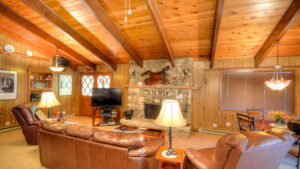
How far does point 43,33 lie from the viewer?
13.8ft

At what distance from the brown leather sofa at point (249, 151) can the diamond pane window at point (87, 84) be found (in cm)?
616

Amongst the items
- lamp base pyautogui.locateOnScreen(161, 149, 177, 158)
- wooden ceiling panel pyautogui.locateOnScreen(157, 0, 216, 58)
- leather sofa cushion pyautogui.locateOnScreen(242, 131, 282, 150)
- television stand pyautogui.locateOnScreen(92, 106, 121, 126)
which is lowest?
television stand pyautogui.locateOnScreen(92, 106, 121, 126)

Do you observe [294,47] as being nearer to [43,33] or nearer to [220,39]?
[220,39]

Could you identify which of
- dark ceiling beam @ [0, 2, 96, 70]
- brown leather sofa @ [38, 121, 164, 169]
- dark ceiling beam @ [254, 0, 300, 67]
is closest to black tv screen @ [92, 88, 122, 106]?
dark ceiling beam @ [0, 2, 96, 70]

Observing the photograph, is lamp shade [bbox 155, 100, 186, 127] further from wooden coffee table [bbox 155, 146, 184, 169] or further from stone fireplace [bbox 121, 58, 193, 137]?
stone fireplace [bbox 121, 58, 193, 137]

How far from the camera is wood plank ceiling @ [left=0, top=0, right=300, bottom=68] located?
2.75 m

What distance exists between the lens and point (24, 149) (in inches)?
129

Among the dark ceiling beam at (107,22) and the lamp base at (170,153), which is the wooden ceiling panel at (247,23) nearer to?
the dark ceiling beam at (107,22)

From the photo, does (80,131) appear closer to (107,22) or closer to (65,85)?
(107,22)

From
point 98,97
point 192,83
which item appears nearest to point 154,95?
point 192,83

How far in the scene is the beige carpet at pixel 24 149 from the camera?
8.87 feet

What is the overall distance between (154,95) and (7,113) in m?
5.07

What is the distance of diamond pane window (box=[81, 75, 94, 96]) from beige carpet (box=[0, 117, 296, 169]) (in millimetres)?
2780

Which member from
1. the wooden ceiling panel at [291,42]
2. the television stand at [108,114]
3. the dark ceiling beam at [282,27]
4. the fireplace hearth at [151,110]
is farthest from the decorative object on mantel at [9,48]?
the wooden ceiling panel at [291,42]
